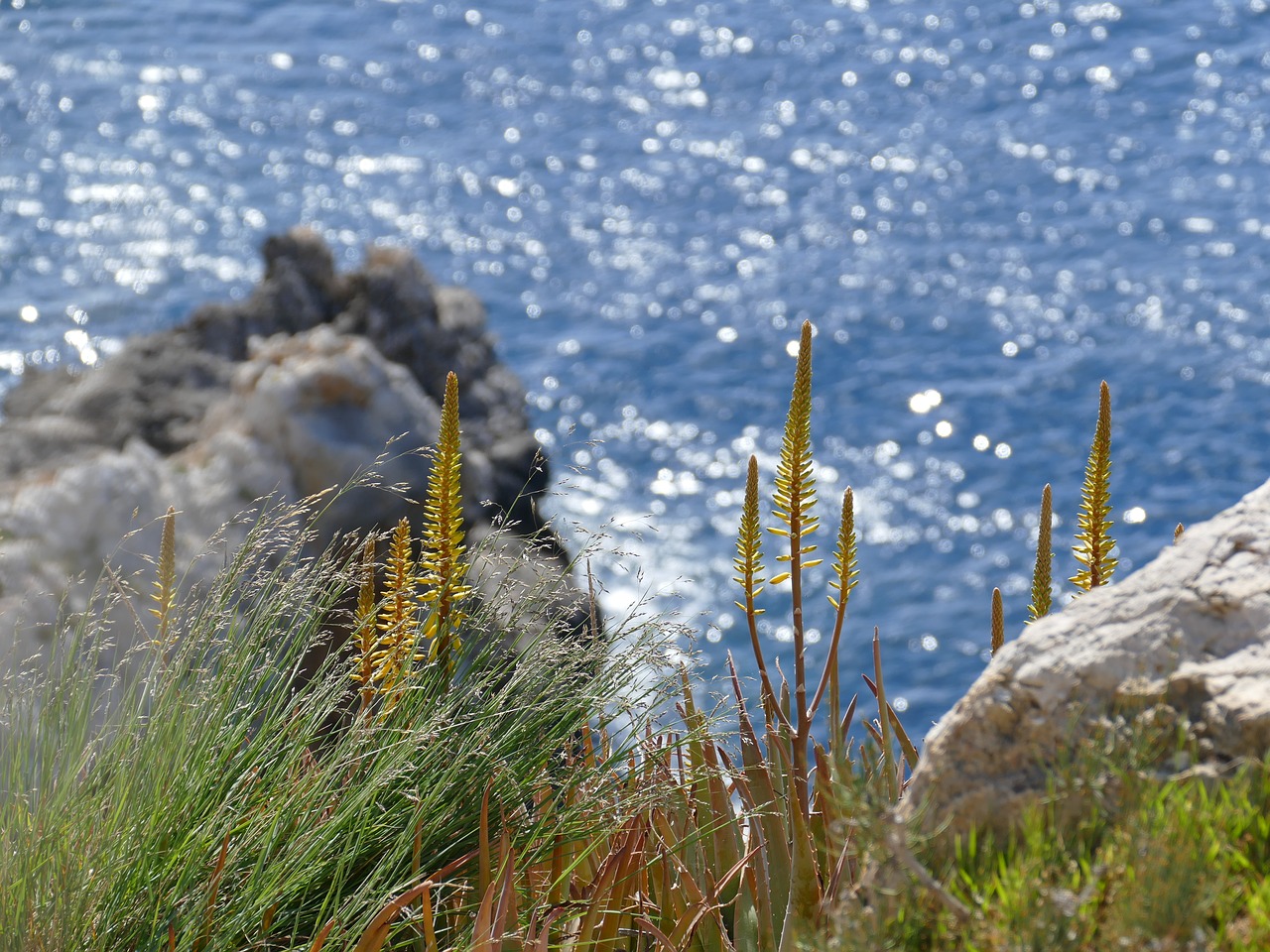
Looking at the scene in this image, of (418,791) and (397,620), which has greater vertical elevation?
(397,620)

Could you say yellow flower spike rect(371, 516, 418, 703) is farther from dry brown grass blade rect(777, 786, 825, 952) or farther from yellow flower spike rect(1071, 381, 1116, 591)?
yellow flower spike rect(1071, 381, 1116, 591)

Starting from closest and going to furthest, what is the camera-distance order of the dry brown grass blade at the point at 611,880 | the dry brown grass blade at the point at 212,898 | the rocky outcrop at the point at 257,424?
the dry brown grass blade at the point at 212,898, the dry brown grass blade at the point at 611,880, the rocky outcrop at the point at 257,424

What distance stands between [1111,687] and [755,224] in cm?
1614

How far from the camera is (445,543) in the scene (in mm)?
2605

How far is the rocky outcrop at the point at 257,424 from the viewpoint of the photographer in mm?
7391

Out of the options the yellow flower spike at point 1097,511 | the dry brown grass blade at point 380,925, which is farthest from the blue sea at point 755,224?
the dry brown grass blade at point 380,925

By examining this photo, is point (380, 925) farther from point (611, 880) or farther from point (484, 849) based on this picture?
point (611, 880)

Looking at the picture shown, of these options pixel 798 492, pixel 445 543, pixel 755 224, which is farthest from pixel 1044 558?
pixel 755 224

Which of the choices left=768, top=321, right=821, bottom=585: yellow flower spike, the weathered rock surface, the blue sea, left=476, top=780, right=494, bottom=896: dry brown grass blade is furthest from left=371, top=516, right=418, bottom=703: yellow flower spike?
the blue sea

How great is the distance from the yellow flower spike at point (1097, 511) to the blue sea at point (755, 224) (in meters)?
8.14

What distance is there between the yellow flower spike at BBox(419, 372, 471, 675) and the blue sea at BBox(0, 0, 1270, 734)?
795 centimetres

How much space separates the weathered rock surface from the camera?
1.65 m

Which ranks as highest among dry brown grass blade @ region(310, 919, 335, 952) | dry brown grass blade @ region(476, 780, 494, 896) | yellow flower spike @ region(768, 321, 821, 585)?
yellow flower spike @ region(768, 321, 821, 585)

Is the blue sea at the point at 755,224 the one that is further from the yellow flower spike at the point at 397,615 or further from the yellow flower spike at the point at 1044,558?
the yellow flower spike at the point at 1044,558
